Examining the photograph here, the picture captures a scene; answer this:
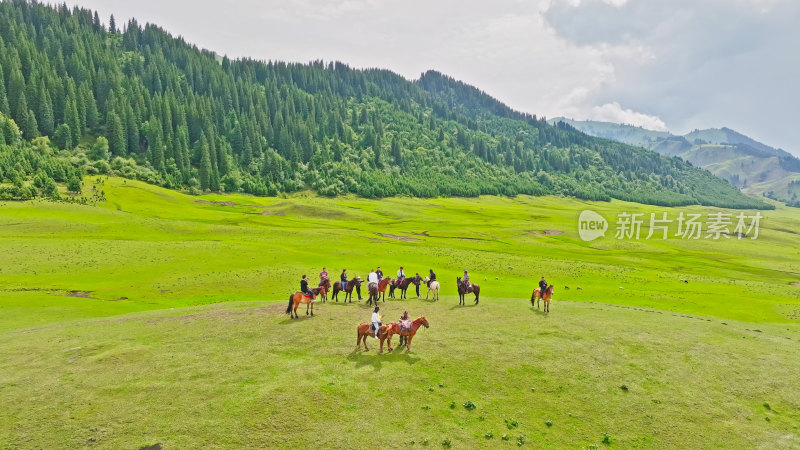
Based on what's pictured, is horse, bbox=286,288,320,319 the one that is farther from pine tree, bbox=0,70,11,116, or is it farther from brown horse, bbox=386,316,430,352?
pine tree, bbox=0,70,11,116

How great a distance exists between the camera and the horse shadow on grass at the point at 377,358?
25.4 meters

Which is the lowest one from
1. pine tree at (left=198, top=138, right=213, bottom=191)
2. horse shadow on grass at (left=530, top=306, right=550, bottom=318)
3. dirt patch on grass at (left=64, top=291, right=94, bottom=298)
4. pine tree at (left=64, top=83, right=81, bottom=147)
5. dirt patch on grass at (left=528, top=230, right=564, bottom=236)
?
dirt patch on grass at (left=64, top=291, right=94, bottom=298)

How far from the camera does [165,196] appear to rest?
14362 centimetres

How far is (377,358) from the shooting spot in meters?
26.2

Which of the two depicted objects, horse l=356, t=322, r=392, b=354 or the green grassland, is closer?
the green grassland

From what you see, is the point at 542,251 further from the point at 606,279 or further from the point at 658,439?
the point at 658,439

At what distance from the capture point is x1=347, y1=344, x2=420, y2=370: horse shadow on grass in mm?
25406

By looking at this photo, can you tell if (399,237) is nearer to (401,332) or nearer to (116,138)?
(401,332)

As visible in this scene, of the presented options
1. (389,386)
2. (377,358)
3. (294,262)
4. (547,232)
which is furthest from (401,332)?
(547,232)

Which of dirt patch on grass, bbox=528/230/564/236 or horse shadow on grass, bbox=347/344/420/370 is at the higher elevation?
dirt patch on grass, bbox=528/230/564/236

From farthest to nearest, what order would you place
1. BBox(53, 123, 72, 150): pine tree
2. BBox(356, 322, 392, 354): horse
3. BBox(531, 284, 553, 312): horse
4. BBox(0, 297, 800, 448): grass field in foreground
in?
BBox(53, 123, 72, 150): pine tree, BBox(531, 284, 553, 312): horse, BBox(356, 322, 392, 354): horse, BBox(0, 297, 800, 448): grass field in foreground

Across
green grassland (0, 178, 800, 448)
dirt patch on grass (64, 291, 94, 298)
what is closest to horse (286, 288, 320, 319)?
green grassland (0, 178, 800, 448)

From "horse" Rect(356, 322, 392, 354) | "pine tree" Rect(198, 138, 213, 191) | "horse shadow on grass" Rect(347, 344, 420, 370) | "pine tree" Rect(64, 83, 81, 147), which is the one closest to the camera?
"horse shadow on grass" Rect(347, 344, 420, 370)

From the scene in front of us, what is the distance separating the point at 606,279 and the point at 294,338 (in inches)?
2302
